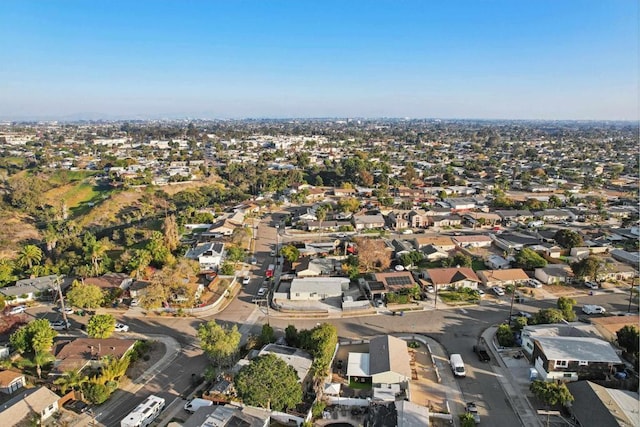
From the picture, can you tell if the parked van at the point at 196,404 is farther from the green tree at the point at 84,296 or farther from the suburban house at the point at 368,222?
the suburban house at the point at 368,222

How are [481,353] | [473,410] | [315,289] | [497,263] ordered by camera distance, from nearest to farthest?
[473,410] → [481,353] → [315,289] → [497,263]

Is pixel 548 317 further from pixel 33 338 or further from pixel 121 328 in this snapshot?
pixel 33 338

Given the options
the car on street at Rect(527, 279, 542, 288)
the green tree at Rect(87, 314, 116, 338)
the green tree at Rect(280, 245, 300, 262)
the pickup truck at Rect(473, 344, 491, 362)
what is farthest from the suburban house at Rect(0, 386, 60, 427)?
the car on street at Rect(527, 279, 542, 288)

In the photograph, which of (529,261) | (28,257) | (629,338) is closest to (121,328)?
(28,257)

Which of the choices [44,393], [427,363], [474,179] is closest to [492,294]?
[427,363]

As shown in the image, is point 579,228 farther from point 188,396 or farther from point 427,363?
point 188,396
